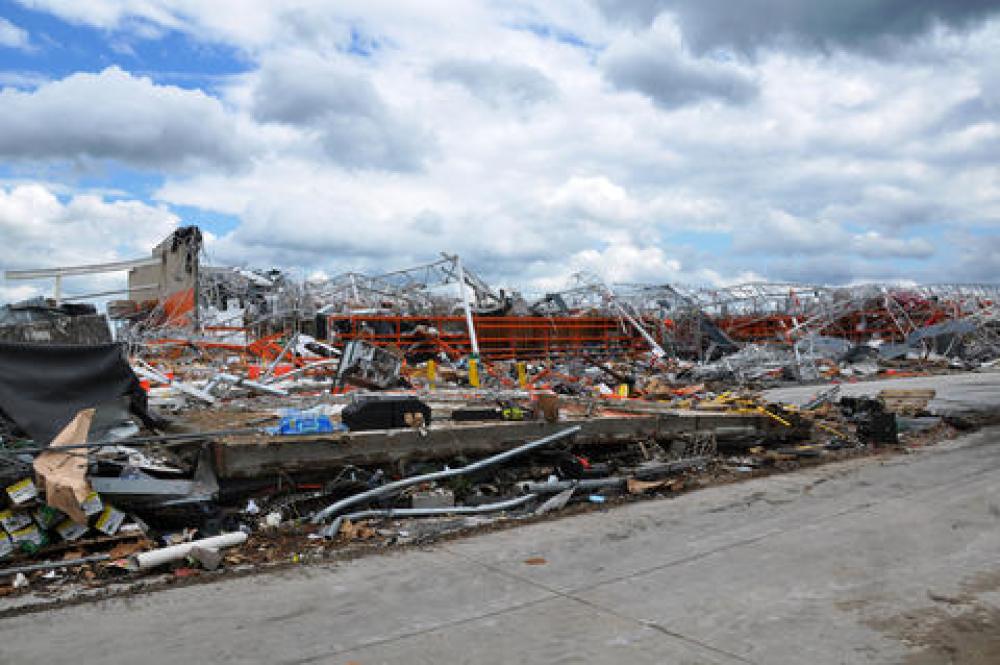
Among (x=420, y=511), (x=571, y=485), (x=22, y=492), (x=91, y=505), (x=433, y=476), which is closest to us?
(x=22, y=492)

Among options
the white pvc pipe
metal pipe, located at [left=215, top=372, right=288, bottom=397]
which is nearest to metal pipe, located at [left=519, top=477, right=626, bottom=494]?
the white pvc pipe

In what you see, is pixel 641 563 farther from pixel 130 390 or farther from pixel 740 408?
pixel 740 408

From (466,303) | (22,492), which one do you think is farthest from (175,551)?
(466,303)

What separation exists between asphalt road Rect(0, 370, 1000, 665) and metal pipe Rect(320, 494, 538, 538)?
0.70m

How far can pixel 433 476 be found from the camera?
797 cm

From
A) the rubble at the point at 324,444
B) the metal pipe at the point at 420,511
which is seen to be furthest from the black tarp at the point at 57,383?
the metal pipe at the point at 420,511

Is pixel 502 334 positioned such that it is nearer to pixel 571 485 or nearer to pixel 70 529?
pixel 571 485

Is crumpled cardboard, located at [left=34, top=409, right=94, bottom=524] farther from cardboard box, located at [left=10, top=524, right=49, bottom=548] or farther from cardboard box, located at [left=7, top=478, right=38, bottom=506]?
cardboard box, located at [left=10, top=524, right=49, bottom=548]

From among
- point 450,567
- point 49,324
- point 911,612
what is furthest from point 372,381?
point 911,612

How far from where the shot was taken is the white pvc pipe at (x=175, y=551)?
595 centimetres

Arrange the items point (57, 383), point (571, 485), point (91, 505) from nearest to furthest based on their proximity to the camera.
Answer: point (91, 505) → point (57, 383) → point (571, 485)

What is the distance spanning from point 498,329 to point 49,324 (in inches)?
654

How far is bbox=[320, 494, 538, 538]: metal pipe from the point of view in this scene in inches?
277

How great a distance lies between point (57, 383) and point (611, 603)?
6.05 meters
